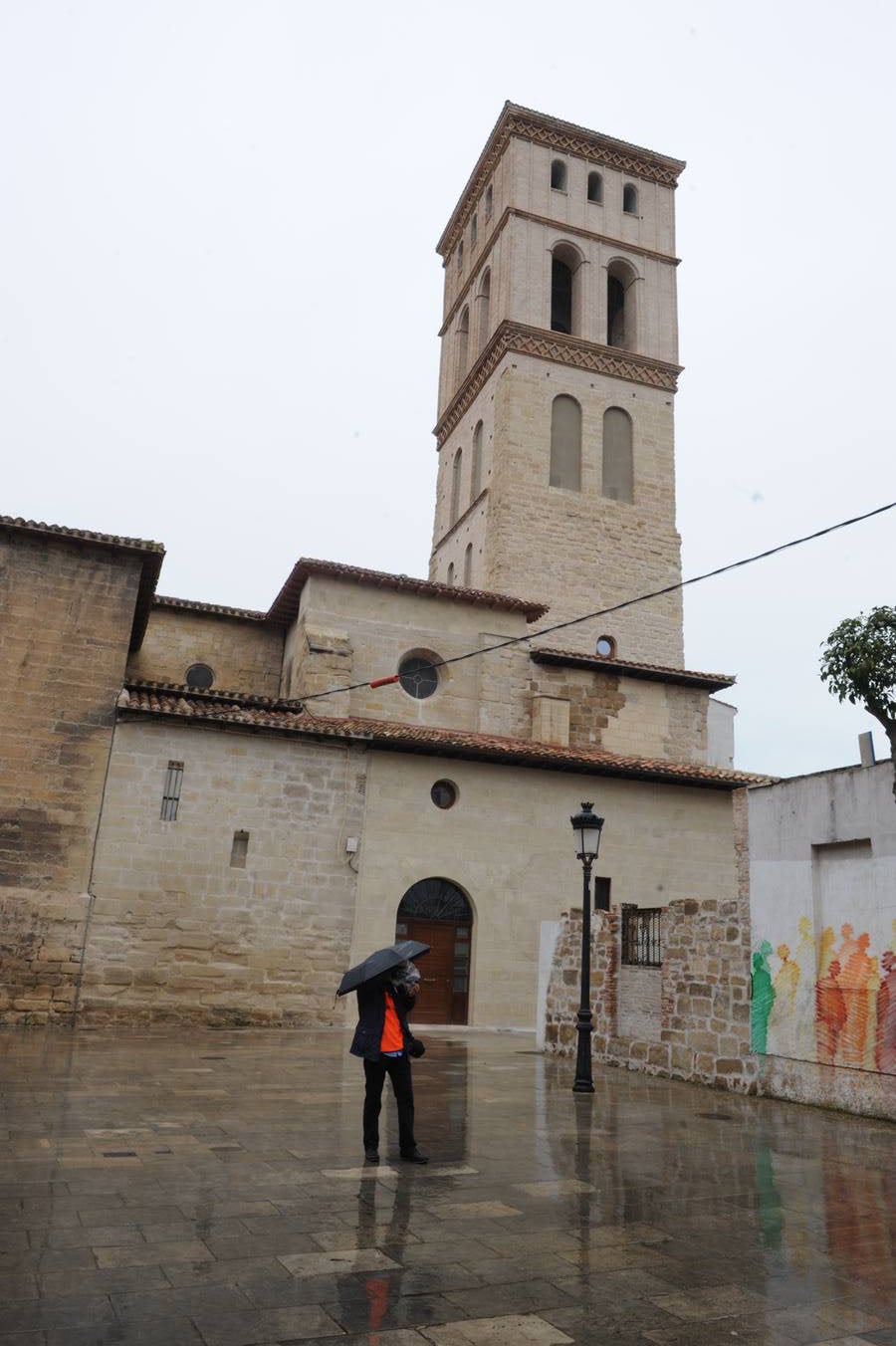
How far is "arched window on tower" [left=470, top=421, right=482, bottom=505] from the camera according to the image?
32.4 metres

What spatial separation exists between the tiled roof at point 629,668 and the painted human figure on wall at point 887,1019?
51.0 feet

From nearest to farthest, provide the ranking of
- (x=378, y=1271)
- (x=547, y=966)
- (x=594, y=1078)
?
(x=378, y=1271), (x=594, y=1078), (x=547, y=966)

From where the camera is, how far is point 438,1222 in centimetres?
538

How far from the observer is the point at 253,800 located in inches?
742

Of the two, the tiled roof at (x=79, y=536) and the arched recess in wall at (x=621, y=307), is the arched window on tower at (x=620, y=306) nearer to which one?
the arched recess in wall at (x=621, y=307)

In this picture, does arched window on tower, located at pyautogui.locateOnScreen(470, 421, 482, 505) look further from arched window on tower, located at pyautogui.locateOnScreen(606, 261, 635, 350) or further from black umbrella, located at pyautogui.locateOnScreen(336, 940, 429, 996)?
black umbrella, located at pyautogui.locateOnScreen(336, 940, 429, 996)

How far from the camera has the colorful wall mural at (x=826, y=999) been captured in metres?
9.73

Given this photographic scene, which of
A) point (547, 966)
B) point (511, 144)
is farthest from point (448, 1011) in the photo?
point (511, 144)

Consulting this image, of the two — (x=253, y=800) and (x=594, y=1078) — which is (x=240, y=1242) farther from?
(x=253, y=800)

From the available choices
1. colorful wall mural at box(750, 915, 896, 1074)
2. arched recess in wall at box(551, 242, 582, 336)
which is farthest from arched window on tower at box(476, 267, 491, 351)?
colorful wall mural at box(750, 915, 896, 1074)

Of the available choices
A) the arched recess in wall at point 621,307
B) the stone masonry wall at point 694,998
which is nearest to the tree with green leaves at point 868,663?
the stone masonry wall at point 694,998

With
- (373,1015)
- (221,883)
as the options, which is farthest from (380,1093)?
(221,883)

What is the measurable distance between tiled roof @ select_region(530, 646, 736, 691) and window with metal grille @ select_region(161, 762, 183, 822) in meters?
10.1

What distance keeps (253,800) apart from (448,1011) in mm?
5897
